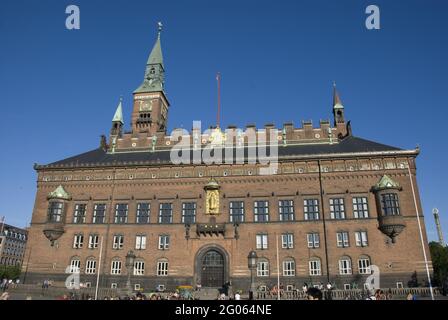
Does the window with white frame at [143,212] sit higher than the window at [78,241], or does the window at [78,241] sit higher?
the window with white frame at [143,212]

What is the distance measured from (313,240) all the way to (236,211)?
32.7ft

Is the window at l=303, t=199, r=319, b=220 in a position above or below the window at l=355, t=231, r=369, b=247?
above

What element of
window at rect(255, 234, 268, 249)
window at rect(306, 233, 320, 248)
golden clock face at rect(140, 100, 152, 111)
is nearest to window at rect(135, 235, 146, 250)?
window at rect(255, 234, 268, 249)

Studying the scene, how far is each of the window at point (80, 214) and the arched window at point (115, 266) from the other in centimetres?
721

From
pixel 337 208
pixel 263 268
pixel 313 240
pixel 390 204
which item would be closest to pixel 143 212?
pixel 263 268

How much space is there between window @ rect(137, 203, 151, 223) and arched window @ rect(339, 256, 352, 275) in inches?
966

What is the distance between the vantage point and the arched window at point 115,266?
4288 centimetres

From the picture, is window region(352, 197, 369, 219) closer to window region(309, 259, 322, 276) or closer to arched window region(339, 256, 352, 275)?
arched window region(339, 256, 352, 275)

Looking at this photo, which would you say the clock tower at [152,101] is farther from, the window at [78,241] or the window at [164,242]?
the window at [164,242]

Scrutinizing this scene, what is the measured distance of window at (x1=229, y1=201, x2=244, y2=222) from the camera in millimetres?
42906

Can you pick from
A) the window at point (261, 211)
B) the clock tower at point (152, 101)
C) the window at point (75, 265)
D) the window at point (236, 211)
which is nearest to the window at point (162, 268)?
the window at point (236, 211)

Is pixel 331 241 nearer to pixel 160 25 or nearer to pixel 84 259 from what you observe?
pixel 84 259

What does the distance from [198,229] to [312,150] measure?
1837cm

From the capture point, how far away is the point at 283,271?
40.0 m
